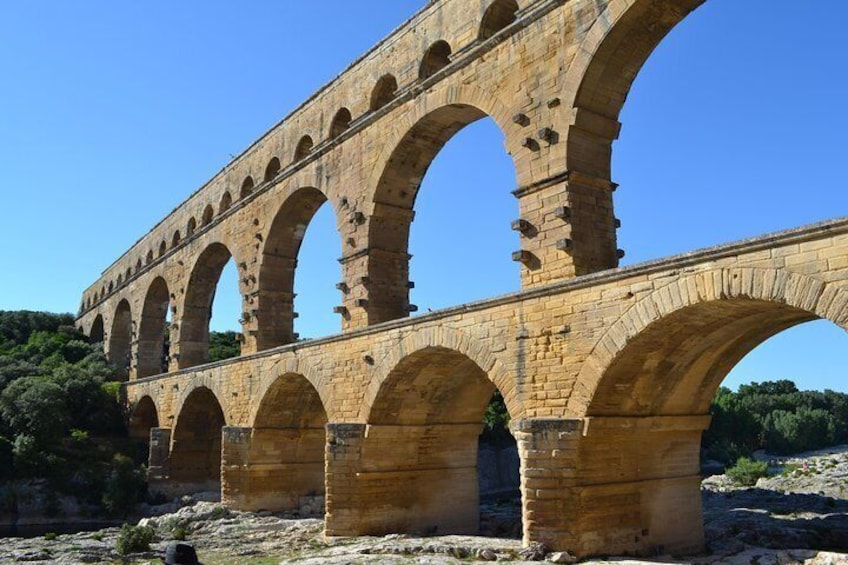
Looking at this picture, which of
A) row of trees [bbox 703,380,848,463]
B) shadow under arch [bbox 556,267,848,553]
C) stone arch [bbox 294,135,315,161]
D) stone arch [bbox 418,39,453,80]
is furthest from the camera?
row of trees [bbox 703,380,848,463]

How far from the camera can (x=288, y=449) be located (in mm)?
17938

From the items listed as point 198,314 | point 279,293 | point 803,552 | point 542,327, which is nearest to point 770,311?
point 542,327

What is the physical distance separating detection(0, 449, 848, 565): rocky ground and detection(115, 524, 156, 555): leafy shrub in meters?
0.19

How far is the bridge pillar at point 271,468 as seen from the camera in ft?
57.5

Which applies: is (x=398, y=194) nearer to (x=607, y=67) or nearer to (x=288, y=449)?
(x=607, y=67)

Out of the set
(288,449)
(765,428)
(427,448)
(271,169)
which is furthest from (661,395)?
(765,428)

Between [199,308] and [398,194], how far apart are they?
1211cm

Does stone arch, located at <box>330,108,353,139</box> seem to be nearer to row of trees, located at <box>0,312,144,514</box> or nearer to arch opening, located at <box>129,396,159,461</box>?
row of trees, located at <box>0,312,144,514</box>

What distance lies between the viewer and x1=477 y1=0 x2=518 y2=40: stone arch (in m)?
13.1

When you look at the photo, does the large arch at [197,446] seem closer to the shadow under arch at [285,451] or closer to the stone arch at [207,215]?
the shadow under arch at [285,451]

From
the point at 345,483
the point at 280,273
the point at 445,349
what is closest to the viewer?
the point at 445,349

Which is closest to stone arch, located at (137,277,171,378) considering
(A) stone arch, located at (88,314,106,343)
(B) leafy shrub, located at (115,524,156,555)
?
(A) stone arch, located at (88,314,106,343)

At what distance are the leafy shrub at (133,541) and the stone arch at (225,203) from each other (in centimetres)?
1153

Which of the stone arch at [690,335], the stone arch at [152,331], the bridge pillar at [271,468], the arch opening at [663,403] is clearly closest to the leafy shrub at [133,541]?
the bridge pillar at [271,468]
